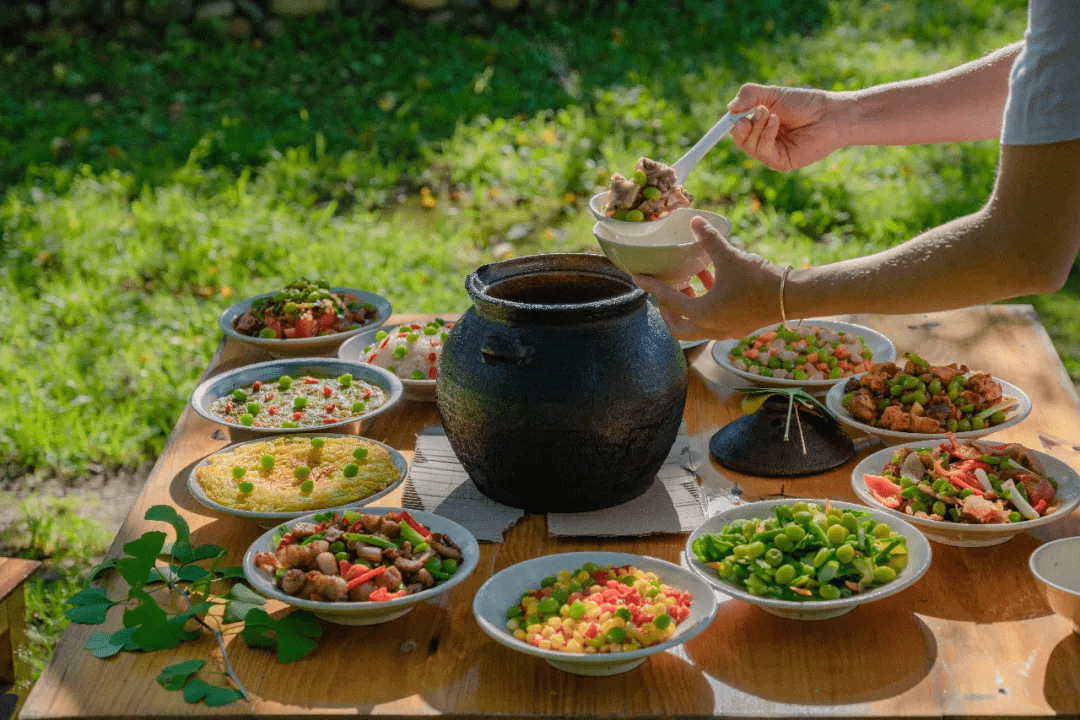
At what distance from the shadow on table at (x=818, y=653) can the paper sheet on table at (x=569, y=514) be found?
288 mm

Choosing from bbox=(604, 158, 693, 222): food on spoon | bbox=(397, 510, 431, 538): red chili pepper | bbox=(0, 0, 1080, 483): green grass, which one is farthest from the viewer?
bbox=(0, 0, 1080, 483): green grass

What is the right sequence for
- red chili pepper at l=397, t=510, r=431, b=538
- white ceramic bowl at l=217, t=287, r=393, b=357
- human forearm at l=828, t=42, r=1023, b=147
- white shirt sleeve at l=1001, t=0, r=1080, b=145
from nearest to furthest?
white shirt sleeve at l=1001, t=0, r=1080, b=145 < red chili pepper at l=397, t=510, r=431, b=538 < human forearm at l=828, t=42, r=1023, b=147 < white ceramic bowl at l=217, t=287, r=393, b=357

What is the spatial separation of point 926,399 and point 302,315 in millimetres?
1608

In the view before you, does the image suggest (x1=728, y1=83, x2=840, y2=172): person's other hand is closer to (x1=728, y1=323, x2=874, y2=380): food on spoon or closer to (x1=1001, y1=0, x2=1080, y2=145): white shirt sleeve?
(x1=728, y1=323, x2=874, y2=380): food on spoon

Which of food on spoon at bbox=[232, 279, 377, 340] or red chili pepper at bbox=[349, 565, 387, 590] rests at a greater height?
red chili pepper at bbox=[349, 565, 387, 590]

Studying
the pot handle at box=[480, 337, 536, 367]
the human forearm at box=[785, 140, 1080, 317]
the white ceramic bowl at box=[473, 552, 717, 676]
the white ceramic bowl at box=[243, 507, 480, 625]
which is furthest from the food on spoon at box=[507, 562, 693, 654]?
the human forearm at box=[785, 140, 1080, 317]

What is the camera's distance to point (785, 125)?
296 cm

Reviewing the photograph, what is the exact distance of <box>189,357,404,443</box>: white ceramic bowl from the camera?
259 centimetres

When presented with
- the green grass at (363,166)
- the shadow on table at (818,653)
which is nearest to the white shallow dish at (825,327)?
the shadow on table at (818,653)

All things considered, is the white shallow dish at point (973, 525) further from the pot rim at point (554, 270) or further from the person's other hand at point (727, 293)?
the pot rim at point (554, 270)

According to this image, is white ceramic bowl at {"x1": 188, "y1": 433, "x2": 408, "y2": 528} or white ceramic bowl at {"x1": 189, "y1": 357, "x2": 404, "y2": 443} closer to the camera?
white ceramic bowl at {"x1": 188, "y1": 433, "x2": 408, "y2": 528}

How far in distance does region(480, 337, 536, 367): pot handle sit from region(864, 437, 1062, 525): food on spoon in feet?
2.25

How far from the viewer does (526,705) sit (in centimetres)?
173

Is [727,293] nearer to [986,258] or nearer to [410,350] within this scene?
[986,258]
